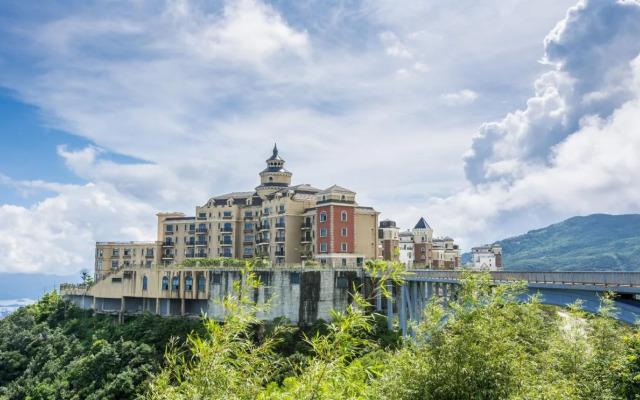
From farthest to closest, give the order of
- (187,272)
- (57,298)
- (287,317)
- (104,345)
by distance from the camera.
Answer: (57,298)
(187,272)
(287,317)
(104,345)

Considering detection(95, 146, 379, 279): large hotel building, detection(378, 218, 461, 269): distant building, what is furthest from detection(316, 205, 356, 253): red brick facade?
detection(378, 218, 461, 269): distant building

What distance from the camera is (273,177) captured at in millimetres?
99750

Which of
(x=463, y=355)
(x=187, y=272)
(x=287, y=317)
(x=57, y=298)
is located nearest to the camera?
(x=463, y=355)

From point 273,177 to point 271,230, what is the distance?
1431 centimetres

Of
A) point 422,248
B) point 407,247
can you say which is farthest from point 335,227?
point 422,248

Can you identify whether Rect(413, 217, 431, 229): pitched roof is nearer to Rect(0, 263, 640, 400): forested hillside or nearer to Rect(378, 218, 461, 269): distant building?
Rect(378, 218, 461, 269): distant building

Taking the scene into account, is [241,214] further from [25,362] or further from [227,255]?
[25,362]

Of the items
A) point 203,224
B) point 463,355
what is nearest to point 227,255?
point 203,224

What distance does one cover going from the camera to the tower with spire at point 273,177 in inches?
3890

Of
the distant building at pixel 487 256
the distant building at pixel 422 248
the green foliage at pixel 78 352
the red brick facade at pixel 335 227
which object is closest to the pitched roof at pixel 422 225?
the distant building at pixel 422 248

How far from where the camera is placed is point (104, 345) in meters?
63.8

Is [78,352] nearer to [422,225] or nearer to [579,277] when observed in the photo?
[579,277]

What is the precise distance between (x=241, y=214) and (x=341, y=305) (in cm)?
3492

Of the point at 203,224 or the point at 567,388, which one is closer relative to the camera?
the point at 567,388
